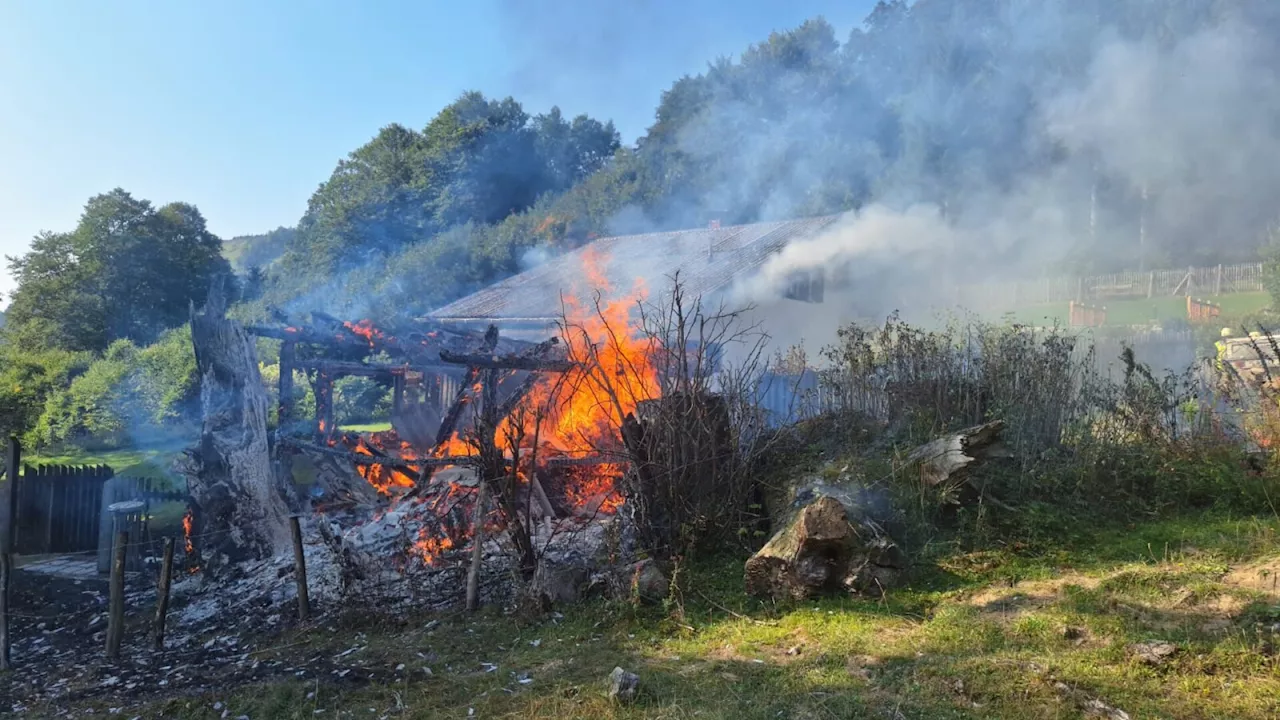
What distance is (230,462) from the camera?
956cm

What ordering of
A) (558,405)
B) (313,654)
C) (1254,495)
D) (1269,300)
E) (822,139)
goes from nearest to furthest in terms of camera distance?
(313,654) < (1254,495) < (558,405) < (1269,300) < (822,139)

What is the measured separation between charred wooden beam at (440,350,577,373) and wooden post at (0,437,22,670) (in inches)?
186

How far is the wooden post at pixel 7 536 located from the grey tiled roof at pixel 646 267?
12.6 m

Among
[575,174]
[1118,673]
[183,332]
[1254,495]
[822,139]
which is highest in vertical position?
[575,174]

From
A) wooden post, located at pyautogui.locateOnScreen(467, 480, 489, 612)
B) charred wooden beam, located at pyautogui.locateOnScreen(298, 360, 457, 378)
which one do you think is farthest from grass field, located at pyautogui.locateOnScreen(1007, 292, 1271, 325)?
wooden post, located at pyautogui.locateOnScreen(467, 480, 489, 612)

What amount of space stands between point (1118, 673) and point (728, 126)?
119 feet

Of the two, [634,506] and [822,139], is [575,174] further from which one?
[634,506]

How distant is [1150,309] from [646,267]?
679 inches

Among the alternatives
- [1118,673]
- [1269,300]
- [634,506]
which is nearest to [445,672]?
[634,506]

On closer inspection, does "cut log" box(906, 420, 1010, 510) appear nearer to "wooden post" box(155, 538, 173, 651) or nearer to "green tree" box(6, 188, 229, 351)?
"wooden post" box(155, 538, 173, 651)

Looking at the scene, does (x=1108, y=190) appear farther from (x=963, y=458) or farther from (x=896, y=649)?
(x=896, y=649)

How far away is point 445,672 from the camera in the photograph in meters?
5.38

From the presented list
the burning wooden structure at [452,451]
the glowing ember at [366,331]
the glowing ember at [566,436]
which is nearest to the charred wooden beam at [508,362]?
the burning wooden structure at [452,451]

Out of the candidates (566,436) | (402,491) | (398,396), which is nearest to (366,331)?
(402,491)
